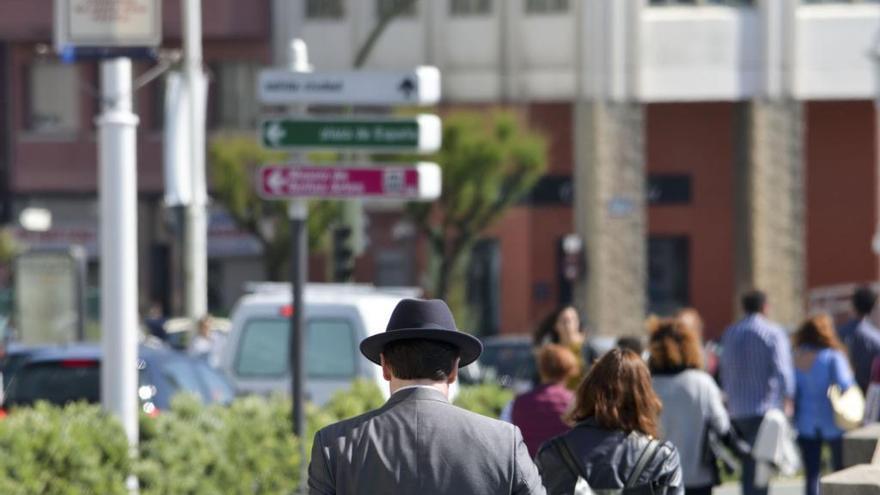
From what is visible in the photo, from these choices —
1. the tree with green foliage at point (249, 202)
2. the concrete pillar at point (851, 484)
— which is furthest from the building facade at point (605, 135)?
the concrete pillar at point (851, 484)

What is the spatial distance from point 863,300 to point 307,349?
14.1ft

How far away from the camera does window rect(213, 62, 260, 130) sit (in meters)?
48.3

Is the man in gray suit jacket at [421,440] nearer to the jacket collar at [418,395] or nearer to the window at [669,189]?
the jacket collar at [418,395]

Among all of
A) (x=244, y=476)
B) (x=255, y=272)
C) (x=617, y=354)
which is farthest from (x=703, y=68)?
(x=617, y=354)

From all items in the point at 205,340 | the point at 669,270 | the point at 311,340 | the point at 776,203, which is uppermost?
the point at 776,203

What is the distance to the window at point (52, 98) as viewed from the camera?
160 feet

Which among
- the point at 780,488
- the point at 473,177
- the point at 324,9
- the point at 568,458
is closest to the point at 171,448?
the point at 568,458

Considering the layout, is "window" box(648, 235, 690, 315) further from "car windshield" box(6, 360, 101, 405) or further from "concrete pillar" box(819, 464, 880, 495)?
"concrete pillar" box(819, 464, 880, 495)

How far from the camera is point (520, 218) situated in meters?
47.0

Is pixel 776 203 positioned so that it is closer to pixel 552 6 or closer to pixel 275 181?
pixel 552 6

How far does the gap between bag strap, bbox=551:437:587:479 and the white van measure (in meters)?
9.02

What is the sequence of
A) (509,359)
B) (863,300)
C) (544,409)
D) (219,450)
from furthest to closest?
(509,359) → (863,300) → (219,450) → (544,409)

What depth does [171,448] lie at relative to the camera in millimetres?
11812

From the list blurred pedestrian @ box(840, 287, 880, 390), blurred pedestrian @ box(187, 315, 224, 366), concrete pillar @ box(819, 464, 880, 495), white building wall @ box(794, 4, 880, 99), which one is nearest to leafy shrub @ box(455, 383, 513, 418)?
blurred pedestrian @ box(840, 287, 880, 390)
